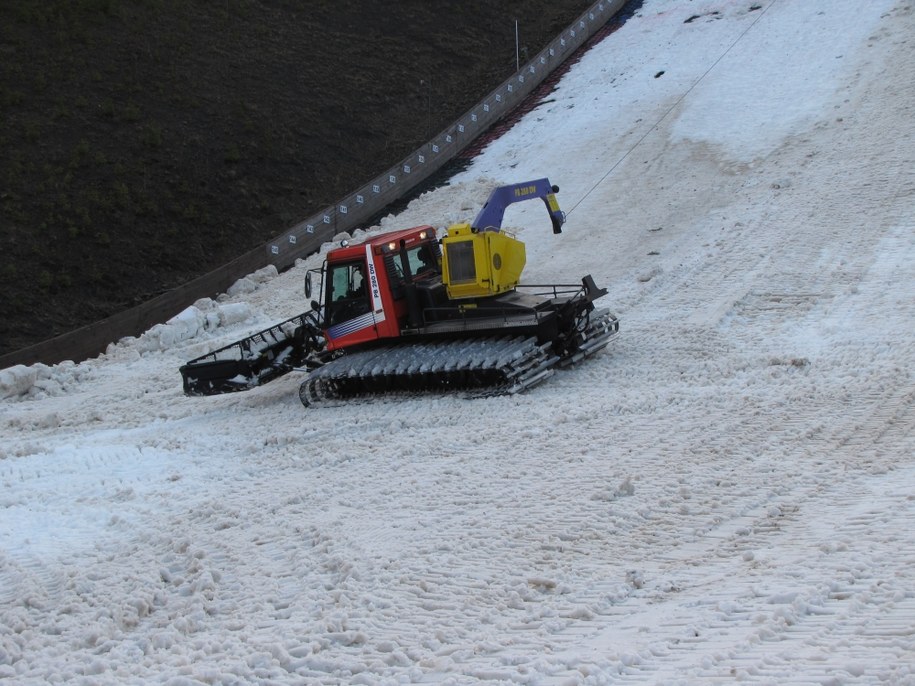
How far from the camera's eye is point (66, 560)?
745 cm

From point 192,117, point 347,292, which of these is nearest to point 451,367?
point 347,292

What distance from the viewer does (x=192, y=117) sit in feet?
82.2

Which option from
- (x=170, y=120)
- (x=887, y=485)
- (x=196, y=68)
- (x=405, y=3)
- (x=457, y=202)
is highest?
(x=405, y=3)

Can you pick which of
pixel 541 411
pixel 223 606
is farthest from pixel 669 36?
pixel 223 606

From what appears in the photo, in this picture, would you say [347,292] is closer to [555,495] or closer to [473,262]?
[473,262]

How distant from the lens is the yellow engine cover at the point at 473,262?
12.2 m

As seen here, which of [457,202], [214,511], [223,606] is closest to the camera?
[223,606]

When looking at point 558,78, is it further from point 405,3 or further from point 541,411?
point 541,411

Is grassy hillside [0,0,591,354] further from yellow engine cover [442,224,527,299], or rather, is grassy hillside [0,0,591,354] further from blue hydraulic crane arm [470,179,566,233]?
blue hydraulic crane arm [470,179,566,233]

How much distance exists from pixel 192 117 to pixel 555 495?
2003 cm

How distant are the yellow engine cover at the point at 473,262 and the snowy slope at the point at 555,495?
157 centimetres

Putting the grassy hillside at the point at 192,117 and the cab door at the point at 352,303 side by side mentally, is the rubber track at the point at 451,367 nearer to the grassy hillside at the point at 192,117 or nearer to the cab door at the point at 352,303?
the cab door at the point at 352,303

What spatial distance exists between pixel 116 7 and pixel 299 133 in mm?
7769

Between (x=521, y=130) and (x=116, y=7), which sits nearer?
(x=521, y=130)
